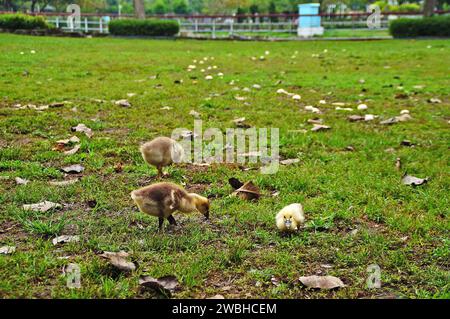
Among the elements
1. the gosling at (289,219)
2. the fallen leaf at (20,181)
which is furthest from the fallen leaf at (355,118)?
the fallen leaf at (20,181)

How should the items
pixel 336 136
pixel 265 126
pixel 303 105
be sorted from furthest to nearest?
pixel 303 105, pixel 265 126, pixel 336 136

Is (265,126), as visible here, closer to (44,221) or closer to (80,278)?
(44,221)

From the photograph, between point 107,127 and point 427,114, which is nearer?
point 107,127

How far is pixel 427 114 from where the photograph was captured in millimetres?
6883

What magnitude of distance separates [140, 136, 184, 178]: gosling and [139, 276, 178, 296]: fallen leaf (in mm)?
1651

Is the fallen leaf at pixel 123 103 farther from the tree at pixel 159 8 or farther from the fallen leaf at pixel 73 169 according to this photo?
the tree at pixel 159 8

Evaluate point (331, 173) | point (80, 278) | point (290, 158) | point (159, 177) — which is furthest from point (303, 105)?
point (80, 278)

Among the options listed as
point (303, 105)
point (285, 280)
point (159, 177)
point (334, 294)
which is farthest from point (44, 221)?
point (303, 105)

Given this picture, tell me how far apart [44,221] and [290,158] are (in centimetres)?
244

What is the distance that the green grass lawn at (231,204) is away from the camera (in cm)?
258

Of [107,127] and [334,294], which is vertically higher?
[107,127]

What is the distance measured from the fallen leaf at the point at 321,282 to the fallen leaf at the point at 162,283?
64 cm

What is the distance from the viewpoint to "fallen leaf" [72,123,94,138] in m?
5.42

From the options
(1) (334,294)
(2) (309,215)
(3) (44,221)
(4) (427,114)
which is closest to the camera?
(1) (334,294)
